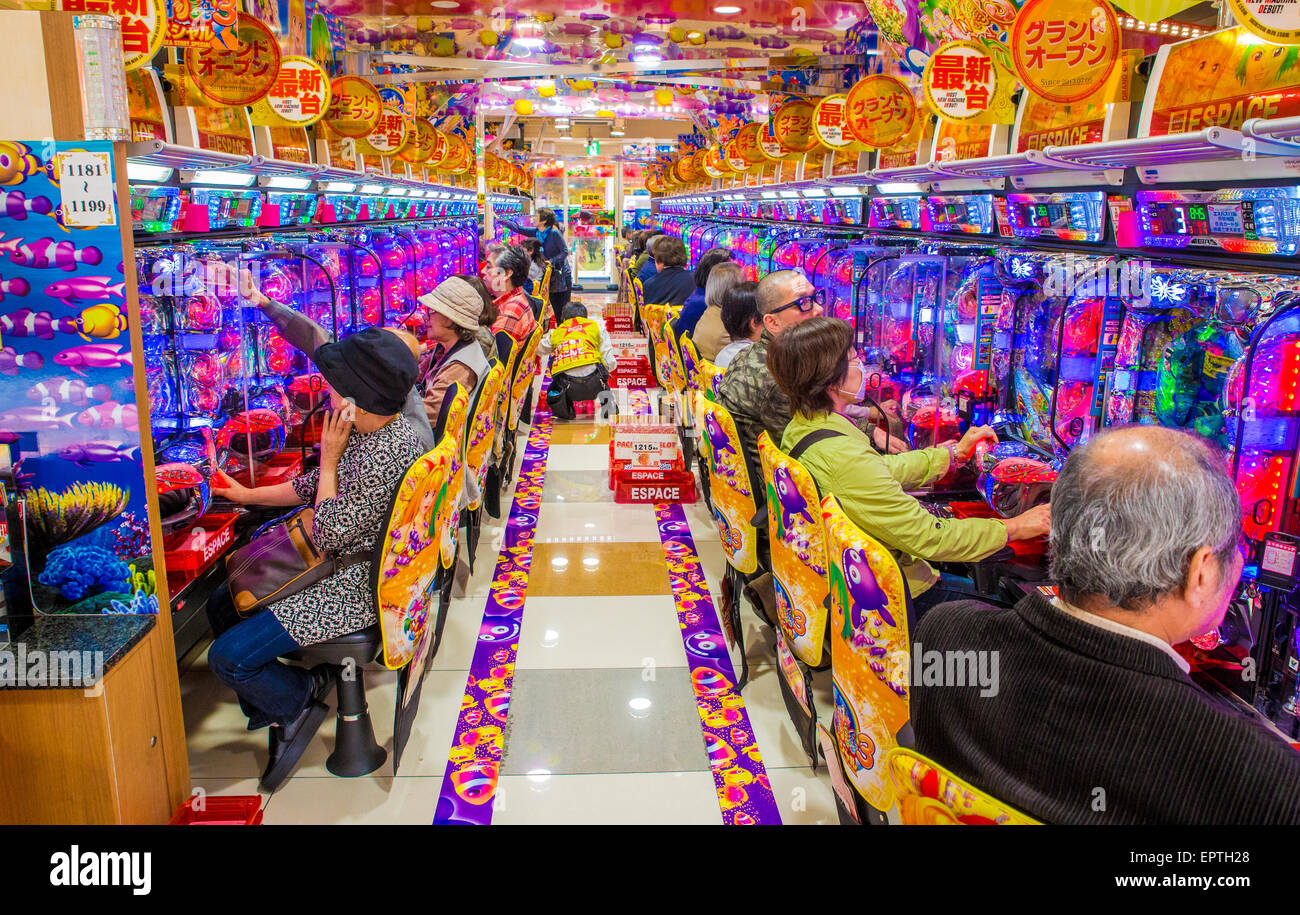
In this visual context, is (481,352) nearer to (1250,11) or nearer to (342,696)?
(342,696)

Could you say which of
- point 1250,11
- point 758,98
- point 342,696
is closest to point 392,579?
point 342,696

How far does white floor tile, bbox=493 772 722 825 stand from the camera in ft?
8.29

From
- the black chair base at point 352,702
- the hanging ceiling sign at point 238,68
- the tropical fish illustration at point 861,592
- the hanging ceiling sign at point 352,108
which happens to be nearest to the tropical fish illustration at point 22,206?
the black chair base at point 352,702

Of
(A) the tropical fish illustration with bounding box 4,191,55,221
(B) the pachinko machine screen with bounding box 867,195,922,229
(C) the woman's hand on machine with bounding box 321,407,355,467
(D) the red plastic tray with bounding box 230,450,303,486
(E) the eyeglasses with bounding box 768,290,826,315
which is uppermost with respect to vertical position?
(B) the pachinko machine screen with bounding box 867,195,922,229

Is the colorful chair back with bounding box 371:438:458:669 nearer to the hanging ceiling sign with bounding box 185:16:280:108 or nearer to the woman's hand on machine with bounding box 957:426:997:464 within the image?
the hanging ceiling sign with bounding box 185:16:280:108

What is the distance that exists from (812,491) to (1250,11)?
1.24m

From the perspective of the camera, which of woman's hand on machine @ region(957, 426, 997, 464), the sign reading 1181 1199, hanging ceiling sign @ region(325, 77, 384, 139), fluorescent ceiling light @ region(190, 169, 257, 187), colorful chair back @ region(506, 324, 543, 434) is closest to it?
the sign reading 1181 1199

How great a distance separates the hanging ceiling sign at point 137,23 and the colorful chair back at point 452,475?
129 centimetres

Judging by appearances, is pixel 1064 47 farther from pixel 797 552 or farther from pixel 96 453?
Answer: pixel 96 453

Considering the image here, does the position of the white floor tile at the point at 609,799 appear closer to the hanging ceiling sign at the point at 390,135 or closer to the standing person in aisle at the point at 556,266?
the hanging ceiling sign at the point at 390,135

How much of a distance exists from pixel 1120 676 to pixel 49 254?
2.10m

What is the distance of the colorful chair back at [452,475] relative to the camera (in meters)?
2.82

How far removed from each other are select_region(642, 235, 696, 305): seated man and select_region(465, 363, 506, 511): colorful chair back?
160 inches

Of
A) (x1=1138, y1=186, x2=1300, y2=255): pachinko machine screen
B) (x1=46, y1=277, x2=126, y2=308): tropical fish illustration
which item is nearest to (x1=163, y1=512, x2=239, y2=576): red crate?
(x1=46, y1=277, x2=126, y2=308): tropical fish illustration
